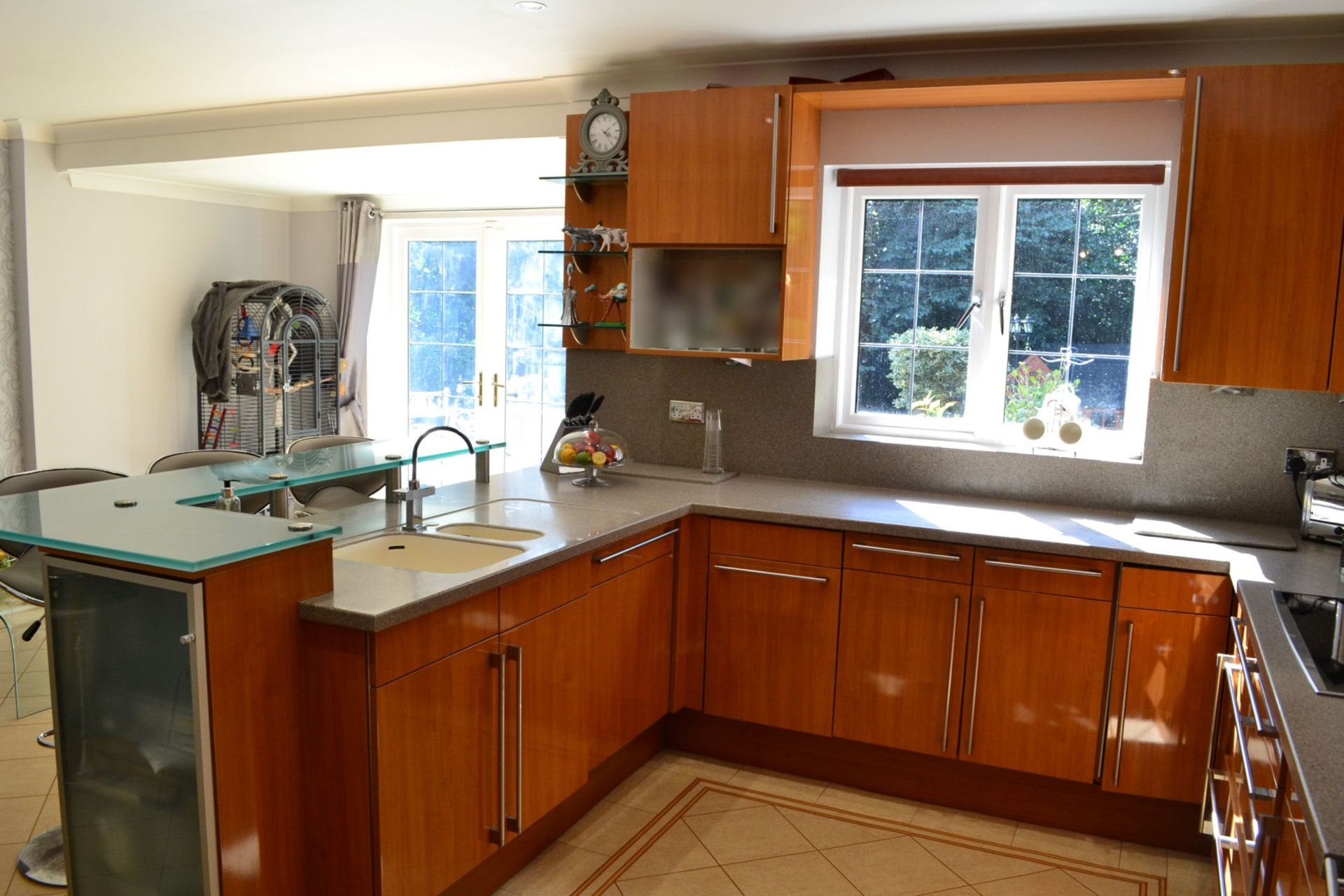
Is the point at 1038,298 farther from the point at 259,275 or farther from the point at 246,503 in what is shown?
the point at 259,275

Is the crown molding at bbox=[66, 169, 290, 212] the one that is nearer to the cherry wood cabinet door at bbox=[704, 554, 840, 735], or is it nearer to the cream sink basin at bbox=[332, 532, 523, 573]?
the cream sink basin at bbox=[332, 532, 523, 573]

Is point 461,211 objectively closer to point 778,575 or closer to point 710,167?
point 710,167

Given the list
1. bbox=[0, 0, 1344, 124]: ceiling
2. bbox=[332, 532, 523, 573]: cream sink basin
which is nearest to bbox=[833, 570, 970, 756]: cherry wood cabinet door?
bbox=[332, 532, 523, 573]: cream sink basin

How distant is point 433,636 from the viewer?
2.16 metres

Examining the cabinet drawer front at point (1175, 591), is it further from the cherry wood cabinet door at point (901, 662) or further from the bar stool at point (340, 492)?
the bar stool at point (340, 492)

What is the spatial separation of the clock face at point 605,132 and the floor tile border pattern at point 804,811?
226 centimetres

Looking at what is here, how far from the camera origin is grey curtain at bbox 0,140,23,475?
543 centimetres

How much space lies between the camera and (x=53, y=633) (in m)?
2.14

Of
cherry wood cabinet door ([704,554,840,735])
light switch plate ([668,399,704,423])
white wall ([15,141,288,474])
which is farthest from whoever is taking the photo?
white wall ([15,141,288,474])

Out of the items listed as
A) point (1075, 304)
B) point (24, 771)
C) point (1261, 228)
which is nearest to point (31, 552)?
point (24, 771)

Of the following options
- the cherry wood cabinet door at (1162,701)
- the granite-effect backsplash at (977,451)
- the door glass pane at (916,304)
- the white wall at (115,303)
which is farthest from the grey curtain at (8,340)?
the cherry wood cabinet door at (1162,701)

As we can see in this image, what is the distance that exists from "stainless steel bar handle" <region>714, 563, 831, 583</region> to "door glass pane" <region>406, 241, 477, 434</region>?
3693mm

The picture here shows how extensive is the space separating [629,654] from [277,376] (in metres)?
4.07

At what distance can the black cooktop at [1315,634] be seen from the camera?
1811 millimetres
